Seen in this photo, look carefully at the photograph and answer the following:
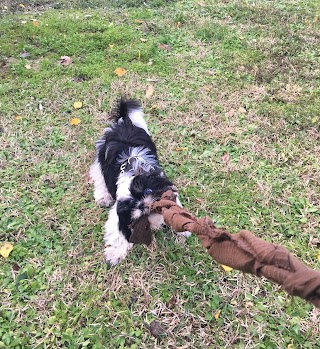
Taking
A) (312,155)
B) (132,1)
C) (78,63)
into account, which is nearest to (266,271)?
(312,155)

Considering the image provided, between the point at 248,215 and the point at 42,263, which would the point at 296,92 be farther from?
the point at 42,263

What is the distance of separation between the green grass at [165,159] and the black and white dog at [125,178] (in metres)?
0.15

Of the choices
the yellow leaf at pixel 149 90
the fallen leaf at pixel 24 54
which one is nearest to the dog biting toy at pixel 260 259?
the yellow leaf at pixel 149 90

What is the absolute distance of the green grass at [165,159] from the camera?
2.60 metres

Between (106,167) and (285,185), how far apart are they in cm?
164

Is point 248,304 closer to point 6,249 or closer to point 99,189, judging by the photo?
point 99,189

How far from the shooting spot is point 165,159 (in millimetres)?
3742

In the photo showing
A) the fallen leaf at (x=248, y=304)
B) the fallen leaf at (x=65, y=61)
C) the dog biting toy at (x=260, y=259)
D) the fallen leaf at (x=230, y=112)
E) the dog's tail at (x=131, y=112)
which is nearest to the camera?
the dog biting toy at (x=260, y=259)

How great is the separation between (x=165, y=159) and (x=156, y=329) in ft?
5.56

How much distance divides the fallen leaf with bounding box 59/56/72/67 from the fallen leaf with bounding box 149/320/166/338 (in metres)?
3.59

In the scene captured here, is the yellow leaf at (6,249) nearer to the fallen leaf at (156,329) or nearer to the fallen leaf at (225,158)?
the fallen leaf at (156,329)

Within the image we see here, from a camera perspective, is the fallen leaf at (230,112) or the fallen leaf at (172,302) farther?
the fallen leaf at (230,112)

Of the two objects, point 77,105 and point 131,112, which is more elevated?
point 131,112

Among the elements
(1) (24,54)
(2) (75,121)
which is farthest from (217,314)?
(1) (24,54)
